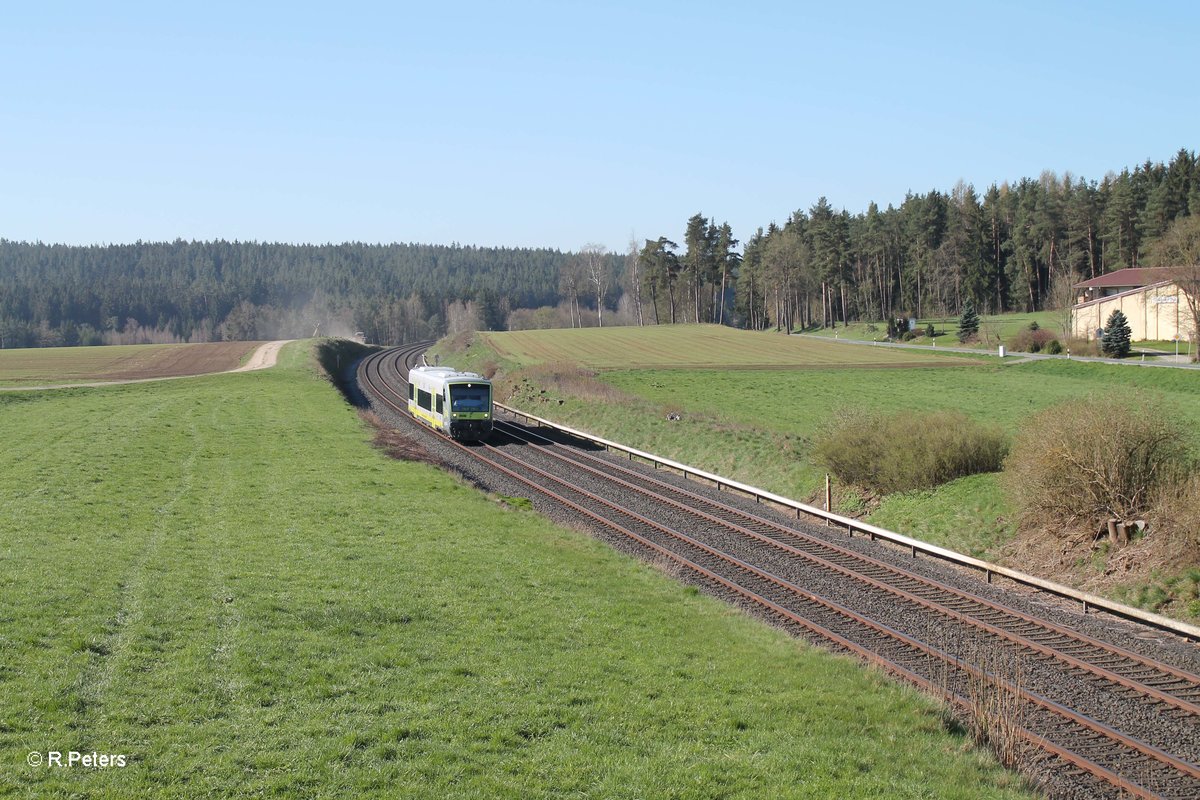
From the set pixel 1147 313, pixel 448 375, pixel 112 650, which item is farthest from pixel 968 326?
pixel 112 650

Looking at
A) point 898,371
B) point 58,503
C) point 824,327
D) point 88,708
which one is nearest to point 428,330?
point 824,327

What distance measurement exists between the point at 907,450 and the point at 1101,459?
668 centimetres

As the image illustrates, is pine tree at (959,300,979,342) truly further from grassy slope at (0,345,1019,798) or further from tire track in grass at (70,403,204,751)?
tire track in grass at (70,403,204,751)

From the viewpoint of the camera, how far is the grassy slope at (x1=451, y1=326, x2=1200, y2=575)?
23344 millimetres

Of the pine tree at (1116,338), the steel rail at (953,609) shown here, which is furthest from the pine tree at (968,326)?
the steel rail at (953,609)

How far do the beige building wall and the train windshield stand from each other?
52.9 m

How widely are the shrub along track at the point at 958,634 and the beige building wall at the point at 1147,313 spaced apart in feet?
187

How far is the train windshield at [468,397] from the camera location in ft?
129

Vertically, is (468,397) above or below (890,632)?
above

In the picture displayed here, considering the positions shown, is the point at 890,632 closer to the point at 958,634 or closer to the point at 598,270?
the point at 958,634

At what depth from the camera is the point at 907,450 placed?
25172 millimetres

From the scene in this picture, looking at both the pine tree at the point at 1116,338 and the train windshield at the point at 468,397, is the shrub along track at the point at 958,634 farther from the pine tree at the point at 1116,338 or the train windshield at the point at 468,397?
the pine tree at the point at 1116,338

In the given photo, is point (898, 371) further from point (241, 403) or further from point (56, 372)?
point (56, 372)

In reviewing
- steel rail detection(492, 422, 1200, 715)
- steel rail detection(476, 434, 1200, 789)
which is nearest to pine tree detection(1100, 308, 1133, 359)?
steel rail detection(492, 422, 1200, 715)
